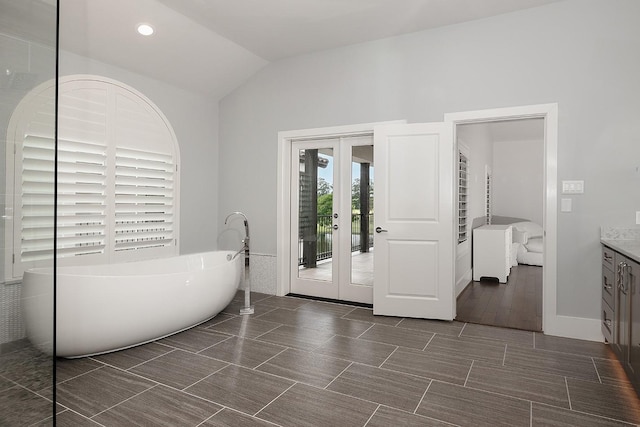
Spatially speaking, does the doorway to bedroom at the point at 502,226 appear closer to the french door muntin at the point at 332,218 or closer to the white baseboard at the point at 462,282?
the white baseboard at the point at 462,282

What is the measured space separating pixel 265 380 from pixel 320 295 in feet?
7.58

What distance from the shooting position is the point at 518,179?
30.8ft

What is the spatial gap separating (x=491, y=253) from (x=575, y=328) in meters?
2.56

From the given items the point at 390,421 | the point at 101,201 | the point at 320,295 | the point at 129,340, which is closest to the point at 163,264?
the point at 101,201

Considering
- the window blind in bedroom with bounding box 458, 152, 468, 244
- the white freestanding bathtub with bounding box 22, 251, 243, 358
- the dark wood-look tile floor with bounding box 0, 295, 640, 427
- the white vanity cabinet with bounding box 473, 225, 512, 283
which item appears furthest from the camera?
the white vanity cabinet with bounding box 473, 225, 512, 283

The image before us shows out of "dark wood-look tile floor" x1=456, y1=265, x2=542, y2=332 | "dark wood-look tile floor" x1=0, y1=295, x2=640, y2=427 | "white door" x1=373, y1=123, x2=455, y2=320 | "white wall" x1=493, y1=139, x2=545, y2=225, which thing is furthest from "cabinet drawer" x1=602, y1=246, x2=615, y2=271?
"white wall" x1=493, y1=139, x2=545, y2=225

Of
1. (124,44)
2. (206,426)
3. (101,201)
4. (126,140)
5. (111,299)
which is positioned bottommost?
(206,426)

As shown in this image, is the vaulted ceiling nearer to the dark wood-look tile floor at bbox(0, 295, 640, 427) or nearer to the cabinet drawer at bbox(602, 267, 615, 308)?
the cabinet drawer at bbox(602, 267, 615, 308)

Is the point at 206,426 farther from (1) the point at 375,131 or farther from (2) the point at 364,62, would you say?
(2) the point at 364,62

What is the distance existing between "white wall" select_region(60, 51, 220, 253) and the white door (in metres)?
2.45

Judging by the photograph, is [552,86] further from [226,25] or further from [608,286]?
[226,25]

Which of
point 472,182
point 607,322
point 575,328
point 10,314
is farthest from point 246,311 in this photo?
point 472,182

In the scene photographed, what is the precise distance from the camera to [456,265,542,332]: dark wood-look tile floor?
389 cm

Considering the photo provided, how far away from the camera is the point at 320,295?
4844 mm
